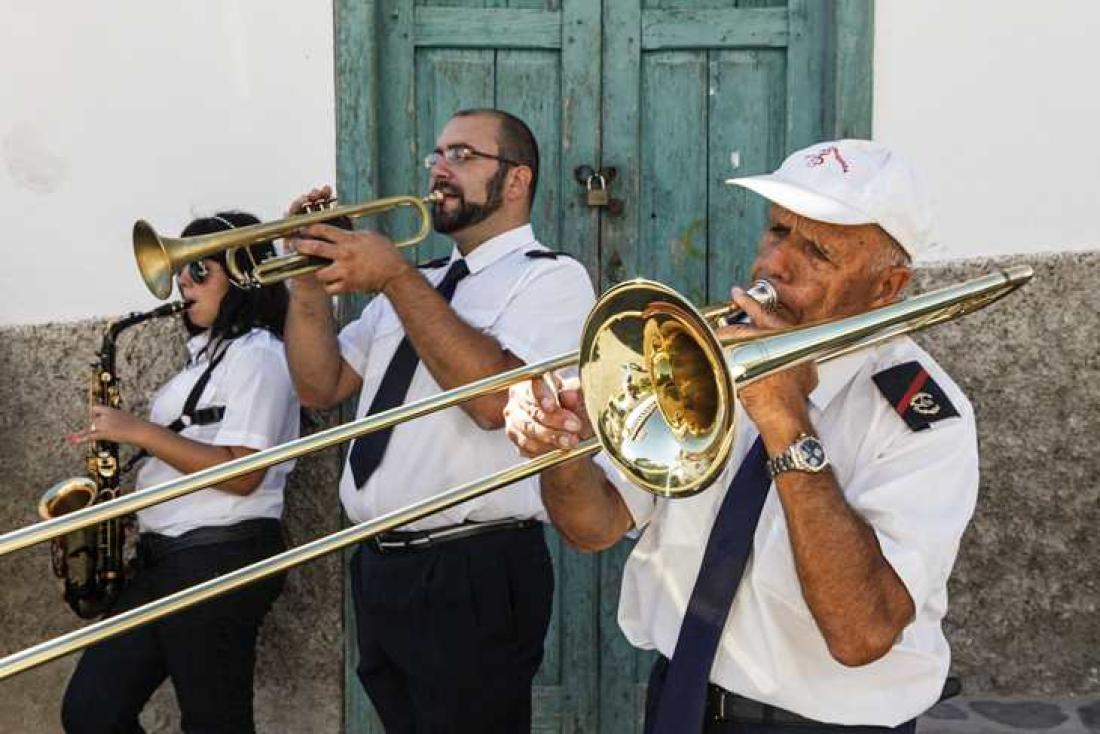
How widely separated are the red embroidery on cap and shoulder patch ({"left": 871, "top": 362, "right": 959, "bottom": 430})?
1.15 feet

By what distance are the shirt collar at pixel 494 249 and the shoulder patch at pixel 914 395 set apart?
1.46 meters

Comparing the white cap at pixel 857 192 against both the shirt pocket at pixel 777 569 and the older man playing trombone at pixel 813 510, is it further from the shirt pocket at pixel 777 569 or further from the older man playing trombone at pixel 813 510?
the shirt pocket at pixel 777 569

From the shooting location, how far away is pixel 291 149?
172 inches

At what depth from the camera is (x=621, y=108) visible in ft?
14.7

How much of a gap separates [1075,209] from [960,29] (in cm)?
63

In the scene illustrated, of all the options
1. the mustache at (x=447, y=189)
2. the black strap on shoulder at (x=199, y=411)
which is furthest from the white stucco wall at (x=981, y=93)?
the black strap on shoulder at (x=199, y=411)

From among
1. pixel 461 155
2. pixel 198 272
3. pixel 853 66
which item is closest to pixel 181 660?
pixel 198 272

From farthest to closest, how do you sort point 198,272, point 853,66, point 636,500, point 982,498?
point 982,498 → point 853,66 → point 198,272 → point 636,500

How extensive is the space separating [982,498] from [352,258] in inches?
84.5

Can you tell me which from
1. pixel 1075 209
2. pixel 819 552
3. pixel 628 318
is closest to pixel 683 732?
pixel 819 552

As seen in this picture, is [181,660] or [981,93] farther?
[981,93]

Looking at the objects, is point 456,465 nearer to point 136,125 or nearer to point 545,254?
point 545,254

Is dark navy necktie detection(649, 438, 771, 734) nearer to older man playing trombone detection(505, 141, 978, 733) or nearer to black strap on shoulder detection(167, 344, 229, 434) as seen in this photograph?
older man playing trombone detection(505, 141, 978, 733)

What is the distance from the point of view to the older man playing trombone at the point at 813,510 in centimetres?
216
